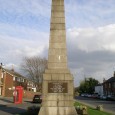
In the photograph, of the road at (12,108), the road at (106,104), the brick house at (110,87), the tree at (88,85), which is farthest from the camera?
the tree at (88,85)

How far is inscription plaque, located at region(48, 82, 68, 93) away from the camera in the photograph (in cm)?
1877

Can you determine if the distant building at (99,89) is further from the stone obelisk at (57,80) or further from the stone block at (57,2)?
the stone obelisk at (57,80)

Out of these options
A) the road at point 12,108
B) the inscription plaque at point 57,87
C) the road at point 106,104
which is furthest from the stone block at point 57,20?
the road at point 106,104

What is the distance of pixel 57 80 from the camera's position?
18891mm

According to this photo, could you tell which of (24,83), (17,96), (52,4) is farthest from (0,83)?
(52,4)

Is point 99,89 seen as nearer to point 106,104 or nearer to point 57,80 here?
point 106,104

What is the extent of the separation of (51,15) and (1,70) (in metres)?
47.2

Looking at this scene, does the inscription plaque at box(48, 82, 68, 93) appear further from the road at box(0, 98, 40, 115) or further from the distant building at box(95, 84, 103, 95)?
the distant building at box(95, 84, 103, 95)

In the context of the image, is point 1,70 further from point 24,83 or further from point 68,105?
point 68,105

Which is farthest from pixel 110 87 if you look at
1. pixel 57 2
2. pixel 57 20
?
pixel 57 20

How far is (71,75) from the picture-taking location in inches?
750

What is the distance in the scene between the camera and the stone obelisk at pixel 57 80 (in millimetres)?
18703

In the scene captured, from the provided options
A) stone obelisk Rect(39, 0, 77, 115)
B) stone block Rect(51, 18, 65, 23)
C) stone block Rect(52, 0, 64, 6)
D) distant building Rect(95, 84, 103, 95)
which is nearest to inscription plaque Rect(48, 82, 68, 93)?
stone obelisk Rect(39, 0, 77, 115)

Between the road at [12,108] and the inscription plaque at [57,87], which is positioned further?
the road at [12,108]
